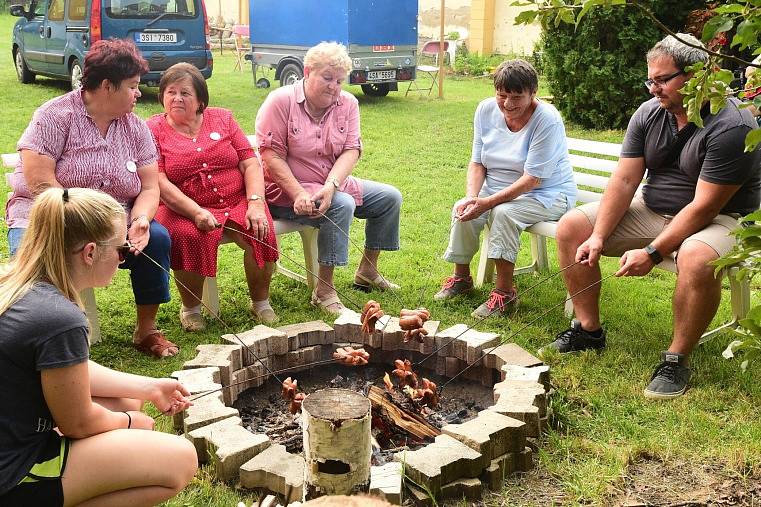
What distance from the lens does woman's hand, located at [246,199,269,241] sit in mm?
4756

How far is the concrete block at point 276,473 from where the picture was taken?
→ 2947 mm

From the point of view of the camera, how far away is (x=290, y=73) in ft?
44.7

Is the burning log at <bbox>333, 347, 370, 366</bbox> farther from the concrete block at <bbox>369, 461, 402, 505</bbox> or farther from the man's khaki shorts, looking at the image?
the man's khaki shorts

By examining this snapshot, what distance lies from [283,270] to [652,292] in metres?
2.31

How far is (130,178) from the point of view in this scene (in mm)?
4391

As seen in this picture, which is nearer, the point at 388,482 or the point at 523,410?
the point at 388,482

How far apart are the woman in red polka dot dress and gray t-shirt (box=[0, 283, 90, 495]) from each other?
2188 mm

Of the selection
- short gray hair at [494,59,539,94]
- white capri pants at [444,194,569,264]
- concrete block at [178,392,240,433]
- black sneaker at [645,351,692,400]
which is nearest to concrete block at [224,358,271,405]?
concrete block at [178,392,240,433]

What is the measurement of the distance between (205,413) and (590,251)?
2109mm

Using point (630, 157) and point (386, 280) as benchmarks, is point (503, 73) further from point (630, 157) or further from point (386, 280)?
point (386, 280)

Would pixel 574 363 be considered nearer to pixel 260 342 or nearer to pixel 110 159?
pixel 260 342

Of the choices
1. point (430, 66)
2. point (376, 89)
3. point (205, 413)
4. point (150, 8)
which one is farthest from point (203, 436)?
point (430, 66)

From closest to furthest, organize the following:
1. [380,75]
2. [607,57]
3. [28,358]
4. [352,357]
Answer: [28,358] → [352,357] → [607,57] → [380,75]

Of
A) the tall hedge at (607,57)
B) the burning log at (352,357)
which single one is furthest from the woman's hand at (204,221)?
the tall hedge at (607,57)
